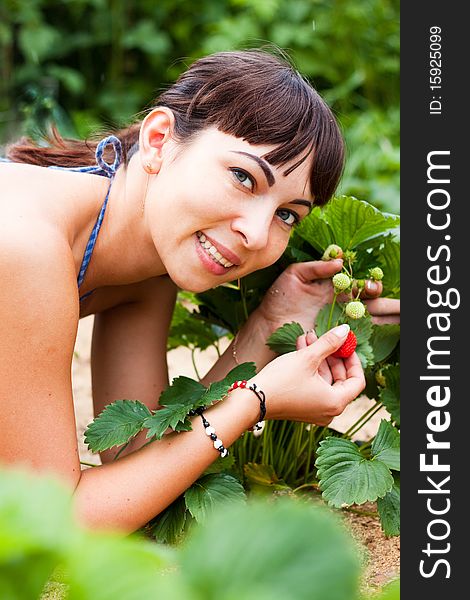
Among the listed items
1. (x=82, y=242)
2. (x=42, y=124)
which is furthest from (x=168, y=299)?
(x=42, y=124)

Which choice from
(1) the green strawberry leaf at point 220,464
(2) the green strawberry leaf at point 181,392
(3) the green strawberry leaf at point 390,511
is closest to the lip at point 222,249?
(2) the green strawberry leaf at point 181,392

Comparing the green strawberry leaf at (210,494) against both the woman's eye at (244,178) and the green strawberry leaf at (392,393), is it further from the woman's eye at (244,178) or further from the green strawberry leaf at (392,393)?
the woman's eye at (244,178)

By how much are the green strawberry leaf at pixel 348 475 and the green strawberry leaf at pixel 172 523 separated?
0.73 ft

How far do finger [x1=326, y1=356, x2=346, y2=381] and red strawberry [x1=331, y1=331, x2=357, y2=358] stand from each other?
0.05ft

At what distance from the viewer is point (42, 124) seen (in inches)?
114

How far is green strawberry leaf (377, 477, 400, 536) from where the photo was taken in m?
1.31

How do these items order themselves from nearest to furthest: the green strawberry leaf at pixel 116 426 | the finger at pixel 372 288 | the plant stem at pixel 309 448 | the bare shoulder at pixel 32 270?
the bare shoulder at pixel 32 270, the green strawberry leaf at pixel 116 426, the finger at pixel 372 288, the plant stem at pixel 309 448

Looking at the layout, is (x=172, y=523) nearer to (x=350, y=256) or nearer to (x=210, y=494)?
(x=210, y=494)

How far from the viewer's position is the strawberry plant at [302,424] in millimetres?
1275

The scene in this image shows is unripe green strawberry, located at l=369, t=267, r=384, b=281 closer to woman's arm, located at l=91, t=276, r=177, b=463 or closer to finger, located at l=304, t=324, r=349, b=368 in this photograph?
finger, located at l=304, t=324, r=349, b=368

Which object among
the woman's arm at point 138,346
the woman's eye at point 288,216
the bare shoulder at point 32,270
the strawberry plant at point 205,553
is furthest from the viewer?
the woman's arm at point 138,346

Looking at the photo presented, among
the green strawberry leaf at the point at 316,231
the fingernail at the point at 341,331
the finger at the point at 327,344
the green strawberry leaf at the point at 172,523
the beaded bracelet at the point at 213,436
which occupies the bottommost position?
the green strawberry leaf at the point at 172,523

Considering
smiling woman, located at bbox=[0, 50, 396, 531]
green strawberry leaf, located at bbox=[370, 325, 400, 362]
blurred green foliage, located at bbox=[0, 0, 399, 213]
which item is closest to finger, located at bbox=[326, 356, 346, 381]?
smiling woman, located at bbox=[0, 50, 396, 531]

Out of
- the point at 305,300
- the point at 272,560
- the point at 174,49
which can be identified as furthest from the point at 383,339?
the point at 174,49
